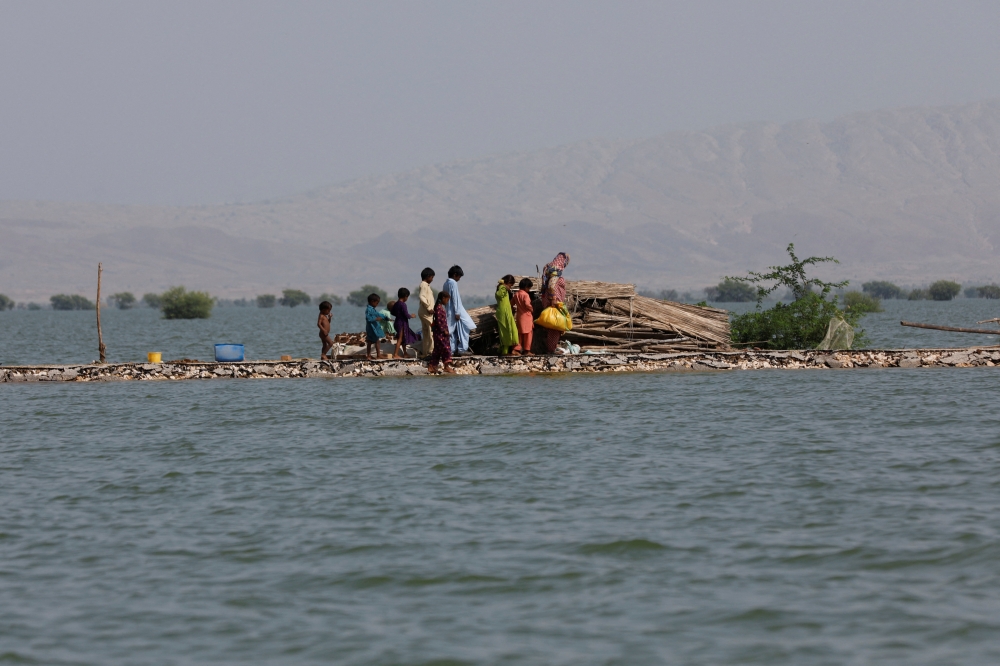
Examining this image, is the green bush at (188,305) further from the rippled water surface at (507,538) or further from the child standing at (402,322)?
the rippled water surface at (507,538)

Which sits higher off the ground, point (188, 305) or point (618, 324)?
point (188, 305)

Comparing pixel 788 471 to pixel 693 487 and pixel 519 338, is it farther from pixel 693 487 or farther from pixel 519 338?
pixel 519 338

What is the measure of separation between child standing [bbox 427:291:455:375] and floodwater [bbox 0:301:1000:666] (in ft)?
9.66

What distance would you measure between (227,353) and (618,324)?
7.75 m

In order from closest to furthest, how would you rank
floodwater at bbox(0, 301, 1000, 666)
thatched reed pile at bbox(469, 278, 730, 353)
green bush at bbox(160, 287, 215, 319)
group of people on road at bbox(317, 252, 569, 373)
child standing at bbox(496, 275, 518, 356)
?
floodwater at bbox(0, 301, 1000, 666), group of people on road at bbox(317, 252, 569, 373), child standing at bbox(496, 275, 518, 356), thatched reed pile at bbox(469, 278, 730, 353), green bush at bbox(160, 287, 215, 319)

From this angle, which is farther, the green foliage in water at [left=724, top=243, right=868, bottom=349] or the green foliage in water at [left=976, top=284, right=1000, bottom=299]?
the green foliage in water at [left=976, top=284, right=1000, bottom=299]

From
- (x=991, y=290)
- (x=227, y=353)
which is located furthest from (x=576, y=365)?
(x=991, y=290)

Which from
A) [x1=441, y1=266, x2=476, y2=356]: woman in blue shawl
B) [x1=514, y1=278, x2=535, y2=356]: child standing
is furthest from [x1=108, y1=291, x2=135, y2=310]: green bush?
[x1=514, y1=278, x2=535, y2=356]: child standing

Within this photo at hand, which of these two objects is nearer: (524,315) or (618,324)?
(524,315)

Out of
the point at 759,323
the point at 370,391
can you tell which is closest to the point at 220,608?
the point at 370,391

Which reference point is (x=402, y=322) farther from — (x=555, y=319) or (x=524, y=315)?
(x=555, y=319)

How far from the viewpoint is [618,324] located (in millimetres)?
23062

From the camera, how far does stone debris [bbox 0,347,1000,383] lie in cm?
2191

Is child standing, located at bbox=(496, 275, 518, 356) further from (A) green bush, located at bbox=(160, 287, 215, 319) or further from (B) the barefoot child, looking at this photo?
(A) green bush, located at bbox=(160, 287, 215, 319)
